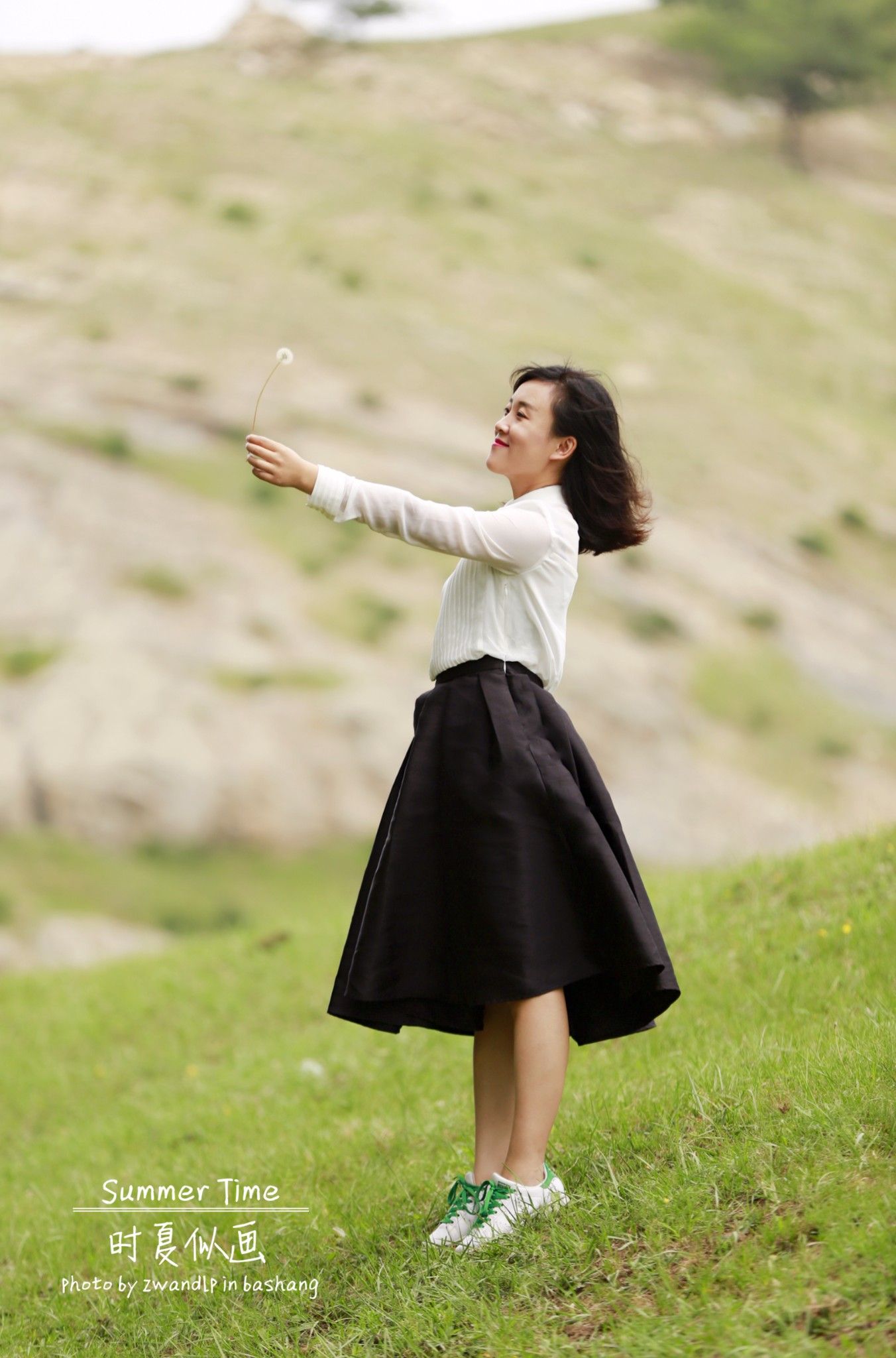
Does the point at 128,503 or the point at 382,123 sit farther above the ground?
the point at 382,123

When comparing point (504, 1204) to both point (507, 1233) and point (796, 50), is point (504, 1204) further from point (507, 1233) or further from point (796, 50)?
point (796, 50)

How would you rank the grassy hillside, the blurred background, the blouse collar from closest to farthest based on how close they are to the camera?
the blouse collar < the blurred background < the grassy hillside

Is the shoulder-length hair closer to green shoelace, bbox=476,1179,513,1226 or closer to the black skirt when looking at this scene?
the black skirt

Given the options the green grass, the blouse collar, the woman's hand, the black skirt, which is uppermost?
the woman's hand

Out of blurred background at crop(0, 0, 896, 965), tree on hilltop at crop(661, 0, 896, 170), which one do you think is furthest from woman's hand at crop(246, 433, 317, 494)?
tree on hilltop at crop(661, 0, 896, 170)

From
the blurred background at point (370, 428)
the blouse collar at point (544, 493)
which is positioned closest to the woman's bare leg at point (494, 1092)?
the blouse collar at point (544, 493)

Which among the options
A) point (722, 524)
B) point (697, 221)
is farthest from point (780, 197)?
point (722, 524)

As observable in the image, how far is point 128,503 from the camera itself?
48.4ft

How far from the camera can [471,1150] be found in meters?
3.38

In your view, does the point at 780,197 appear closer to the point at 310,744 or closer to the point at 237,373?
the point at 237,373

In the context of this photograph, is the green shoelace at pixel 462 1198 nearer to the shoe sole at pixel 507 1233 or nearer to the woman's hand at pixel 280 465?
the shoe sole at pixel 507 1233

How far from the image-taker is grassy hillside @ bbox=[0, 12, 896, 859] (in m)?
14.1

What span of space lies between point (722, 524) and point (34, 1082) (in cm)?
1306

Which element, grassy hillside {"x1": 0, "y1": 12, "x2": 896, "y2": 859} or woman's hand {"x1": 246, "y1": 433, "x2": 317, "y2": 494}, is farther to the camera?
grassy hillside {"x1": 0, "y1": 12, "x2": 896, "y2": 859}
